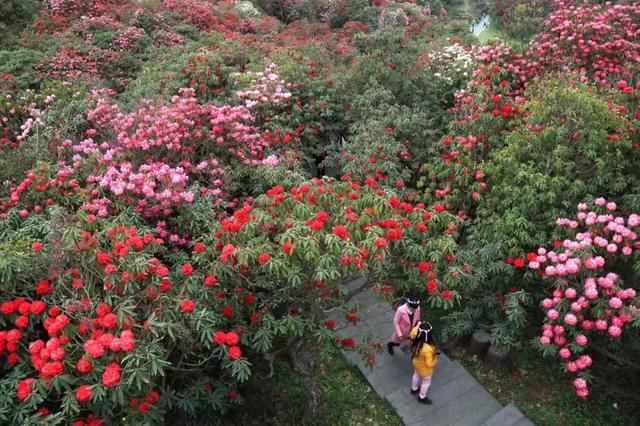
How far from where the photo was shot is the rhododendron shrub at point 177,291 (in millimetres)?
3361

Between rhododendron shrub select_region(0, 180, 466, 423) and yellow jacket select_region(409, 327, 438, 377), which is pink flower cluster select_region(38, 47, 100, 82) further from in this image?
yellow jacket select_region(409, 327, 438, 377)

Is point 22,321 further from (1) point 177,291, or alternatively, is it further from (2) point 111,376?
(1) point 177,291

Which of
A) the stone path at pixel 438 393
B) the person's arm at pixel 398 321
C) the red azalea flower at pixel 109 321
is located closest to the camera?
the red azalea flower at pixel 109 321

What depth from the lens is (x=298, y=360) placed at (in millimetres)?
5059

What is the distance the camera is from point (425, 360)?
5.09 m

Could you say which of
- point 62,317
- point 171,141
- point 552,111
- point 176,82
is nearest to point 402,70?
point 552,111

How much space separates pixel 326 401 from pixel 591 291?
10.4 ft

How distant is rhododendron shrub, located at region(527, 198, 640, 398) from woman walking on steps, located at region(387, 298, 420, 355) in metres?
1.37

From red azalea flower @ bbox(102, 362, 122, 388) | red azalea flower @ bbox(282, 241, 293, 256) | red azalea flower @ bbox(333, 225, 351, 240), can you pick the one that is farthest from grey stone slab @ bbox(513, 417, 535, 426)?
red azalea flower @ bbox(102, 362, 122, 388)

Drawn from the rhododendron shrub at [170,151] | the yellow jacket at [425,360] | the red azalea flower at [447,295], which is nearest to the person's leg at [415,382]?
the yellow jacket at [425,360]

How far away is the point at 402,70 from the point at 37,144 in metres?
7.04

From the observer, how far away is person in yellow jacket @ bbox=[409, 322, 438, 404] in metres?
5.04

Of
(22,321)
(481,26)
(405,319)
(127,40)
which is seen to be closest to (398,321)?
(405,319)

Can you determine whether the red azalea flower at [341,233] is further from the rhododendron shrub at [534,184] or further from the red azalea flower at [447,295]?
the rhododendron shrub at [534,184]
